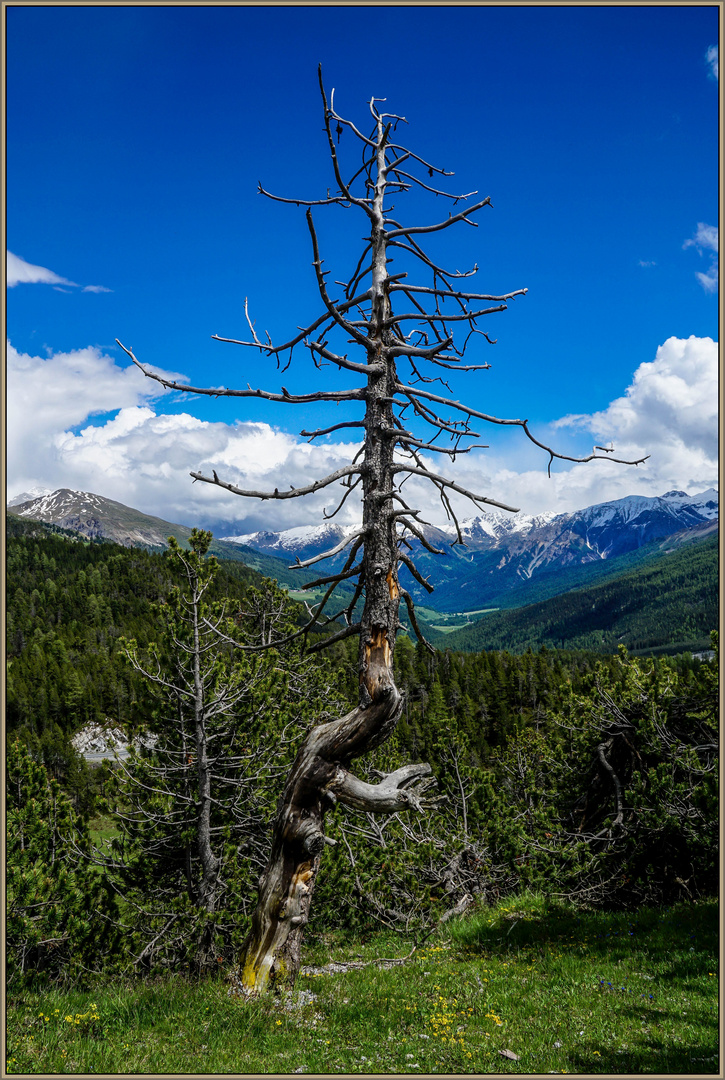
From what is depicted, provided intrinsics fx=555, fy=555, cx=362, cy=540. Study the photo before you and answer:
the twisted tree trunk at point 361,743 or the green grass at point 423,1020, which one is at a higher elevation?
the twisted tree trunk at point 361,743

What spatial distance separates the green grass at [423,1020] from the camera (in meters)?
5.45

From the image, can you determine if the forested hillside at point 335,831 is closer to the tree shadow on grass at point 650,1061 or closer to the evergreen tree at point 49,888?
the evergreen tree at point 49,888

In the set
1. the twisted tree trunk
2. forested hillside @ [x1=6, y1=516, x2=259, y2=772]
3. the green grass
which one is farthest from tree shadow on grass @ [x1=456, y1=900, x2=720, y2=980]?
forested hillside @ [x1=6, y1=516, x2=259, y2=772]

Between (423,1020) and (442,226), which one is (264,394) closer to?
(442,226)

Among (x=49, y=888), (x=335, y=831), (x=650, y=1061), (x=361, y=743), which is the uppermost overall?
(x=361, y=743)

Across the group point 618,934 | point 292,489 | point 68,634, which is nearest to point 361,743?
point 292,489

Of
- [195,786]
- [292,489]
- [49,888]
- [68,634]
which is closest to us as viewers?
[292,489]

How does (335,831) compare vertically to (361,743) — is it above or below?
below

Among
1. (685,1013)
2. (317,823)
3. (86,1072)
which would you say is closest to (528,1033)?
(685,1013)

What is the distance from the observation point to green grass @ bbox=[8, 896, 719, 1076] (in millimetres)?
5453

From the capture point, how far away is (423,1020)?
23.4 feet

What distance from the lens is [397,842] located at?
17.4 metres

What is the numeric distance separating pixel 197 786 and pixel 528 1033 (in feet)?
34.5

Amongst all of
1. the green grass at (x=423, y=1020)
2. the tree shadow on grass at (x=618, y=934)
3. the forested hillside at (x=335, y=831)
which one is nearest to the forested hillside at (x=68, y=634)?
the forested hillside at (x=335, y=831)
